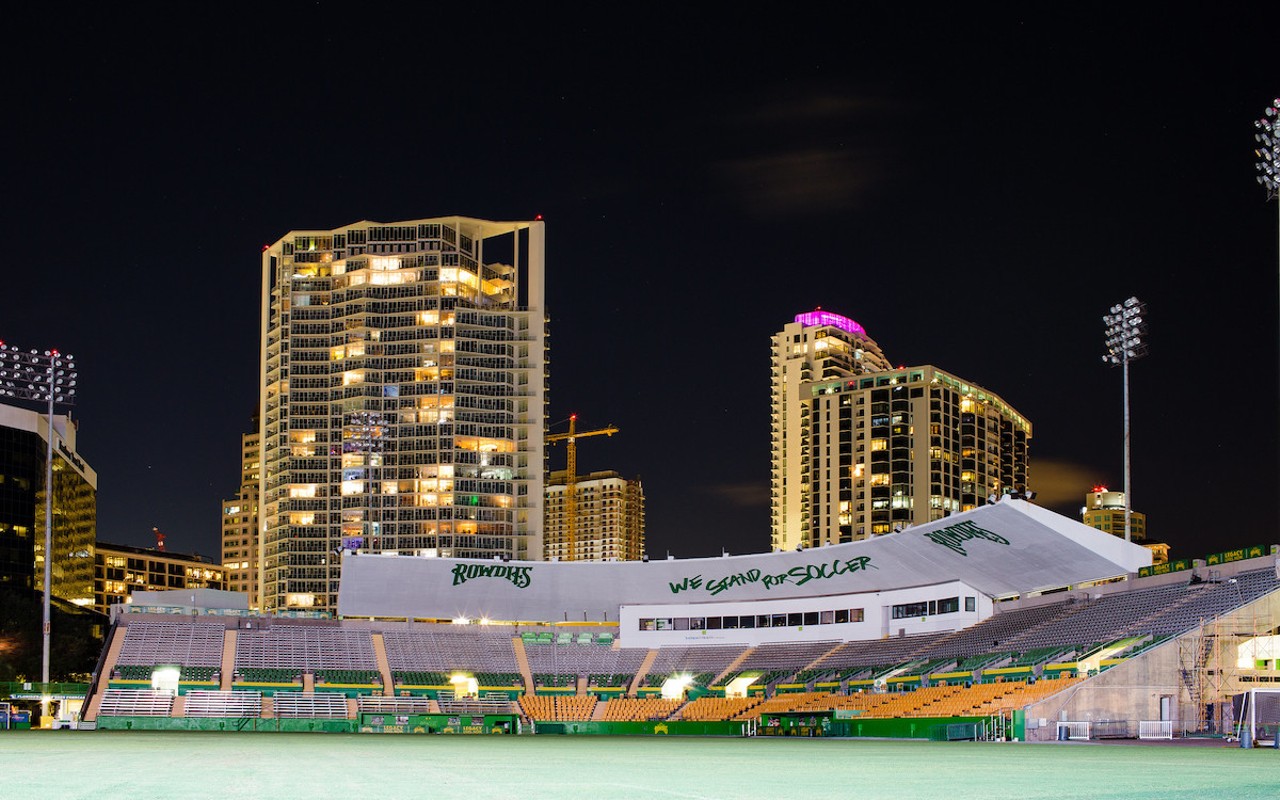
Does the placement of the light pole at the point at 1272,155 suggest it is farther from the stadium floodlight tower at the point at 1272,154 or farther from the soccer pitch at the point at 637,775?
the soccer pitch at the point at 637,775

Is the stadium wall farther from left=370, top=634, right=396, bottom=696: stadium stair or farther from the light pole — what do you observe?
left=370, top=634, right=396, bottom=696: stadium stair

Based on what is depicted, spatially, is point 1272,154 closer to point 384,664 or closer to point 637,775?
point 637,775

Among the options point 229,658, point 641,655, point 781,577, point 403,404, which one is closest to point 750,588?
point 781,577

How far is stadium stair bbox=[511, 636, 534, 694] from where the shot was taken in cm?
9506

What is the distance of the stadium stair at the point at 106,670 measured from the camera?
79.4 meters

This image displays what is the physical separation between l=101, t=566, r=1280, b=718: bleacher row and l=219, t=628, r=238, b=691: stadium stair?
485 millimetres

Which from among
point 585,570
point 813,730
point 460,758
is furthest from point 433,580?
point 460,758

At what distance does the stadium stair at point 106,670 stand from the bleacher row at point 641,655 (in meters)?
0.59

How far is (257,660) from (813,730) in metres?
42.3

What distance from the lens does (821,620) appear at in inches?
3723

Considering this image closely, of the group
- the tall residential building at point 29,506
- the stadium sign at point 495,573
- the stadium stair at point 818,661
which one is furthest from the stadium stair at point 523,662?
the tall residential building at point 29,506

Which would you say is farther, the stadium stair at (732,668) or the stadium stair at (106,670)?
the stadium stair at (732,668)

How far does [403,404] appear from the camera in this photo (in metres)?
186

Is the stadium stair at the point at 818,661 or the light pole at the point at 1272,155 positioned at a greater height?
the light pole at the point at 1272,155
